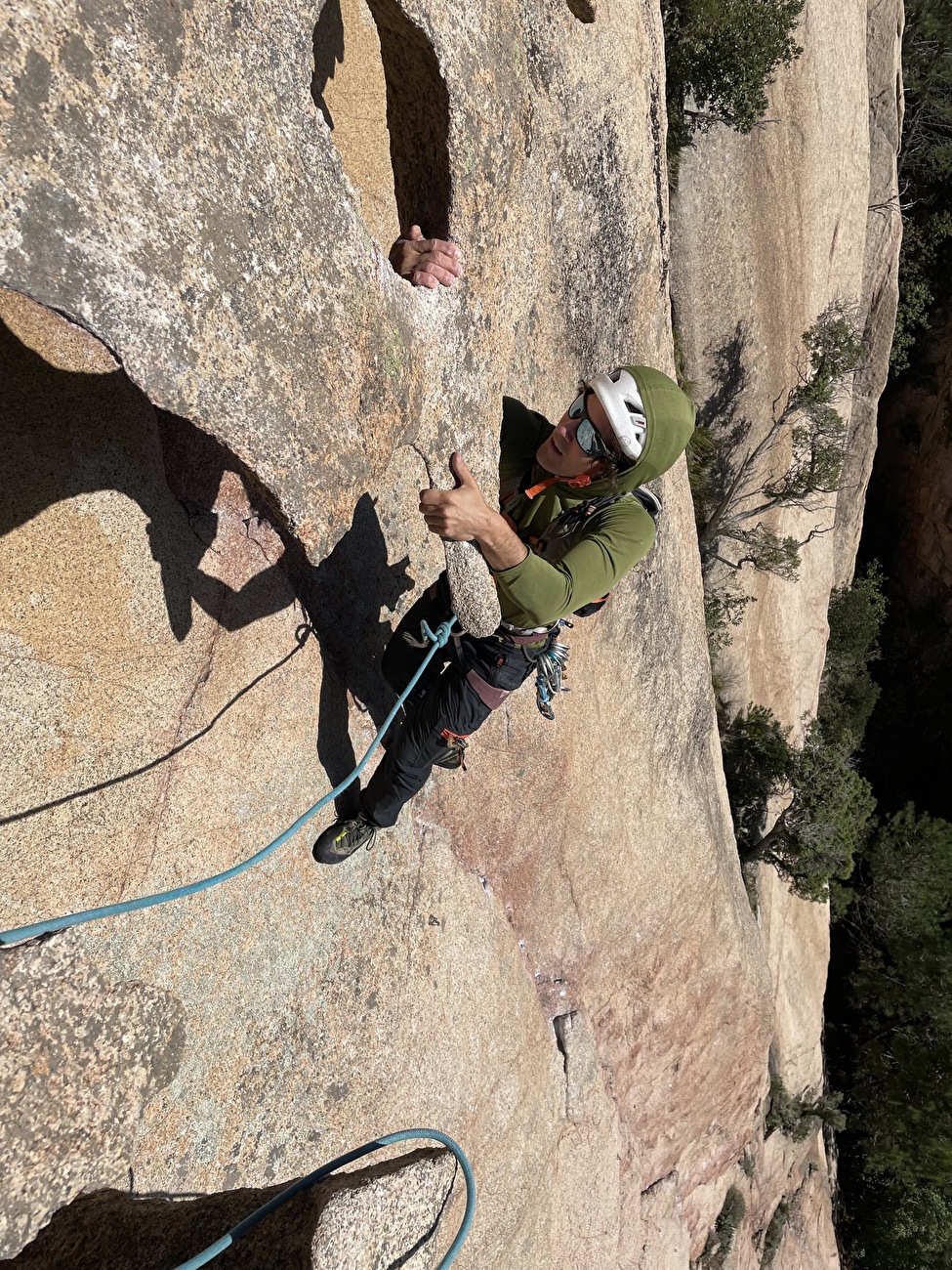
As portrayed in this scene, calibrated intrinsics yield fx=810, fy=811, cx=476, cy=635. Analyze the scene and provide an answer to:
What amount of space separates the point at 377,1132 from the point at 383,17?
211 inches

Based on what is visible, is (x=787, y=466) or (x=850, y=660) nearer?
(x=787, y=466)

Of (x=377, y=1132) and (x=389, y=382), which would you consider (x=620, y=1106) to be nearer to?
(x=377, y=1132)

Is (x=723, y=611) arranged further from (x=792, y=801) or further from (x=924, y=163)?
(x=924, y=163)

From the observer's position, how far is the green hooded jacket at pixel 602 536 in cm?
339

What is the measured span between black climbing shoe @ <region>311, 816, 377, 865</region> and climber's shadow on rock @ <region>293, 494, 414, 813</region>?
0.83ft

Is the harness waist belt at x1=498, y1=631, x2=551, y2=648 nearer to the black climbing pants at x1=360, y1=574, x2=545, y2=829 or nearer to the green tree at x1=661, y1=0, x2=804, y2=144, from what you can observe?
the black climbing pants at x1=360, y1=574, x2=545, y2=829

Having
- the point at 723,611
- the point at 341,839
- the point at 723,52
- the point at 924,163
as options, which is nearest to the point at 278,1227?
the point at 341,839

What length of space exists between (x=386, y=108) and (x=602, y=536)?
2.70 meters

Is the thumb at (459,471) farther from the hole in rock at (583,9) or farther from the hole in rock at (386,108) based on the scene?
the hole in rock at (583,9)

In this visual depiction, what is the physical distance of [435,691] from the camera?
433cm

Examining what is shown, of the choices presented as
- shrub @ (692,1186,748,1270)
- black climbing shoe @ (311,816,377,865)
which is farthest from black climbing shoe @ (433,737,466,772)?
shrub @ (692,1186,748,1270)

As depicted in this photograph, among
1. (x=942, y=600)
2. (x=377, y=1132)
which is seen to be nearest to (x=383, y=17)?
(x=377, y=1132)

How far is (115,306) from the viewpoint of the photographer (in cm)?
222

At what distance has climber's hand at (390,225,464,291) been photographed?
11.4 feet
